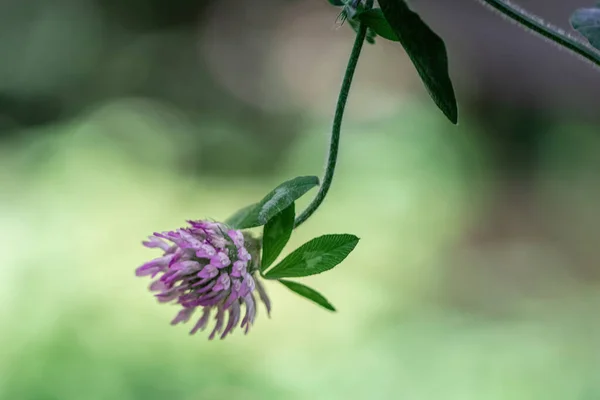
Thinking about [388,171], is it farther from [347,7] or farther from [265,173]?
[347,7]

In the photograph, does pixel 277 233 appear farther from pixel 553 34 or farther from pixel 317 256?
pixel 553 34

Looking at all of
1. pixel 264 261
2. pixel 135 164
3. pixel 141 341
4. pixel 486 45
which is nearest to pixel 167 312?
pixel 141 341

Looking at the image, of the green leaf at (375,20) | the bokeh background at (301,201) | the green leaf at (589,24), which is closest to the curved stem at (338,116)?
the green leaf at (375,20)

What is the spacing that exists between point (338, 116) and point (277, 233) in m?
0.12

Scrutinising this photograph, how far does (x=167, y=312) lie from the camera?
2.22 metres

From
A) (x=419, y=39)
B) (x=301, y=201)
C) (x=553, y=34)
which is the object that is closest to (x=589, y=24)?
(x=553, y=34)

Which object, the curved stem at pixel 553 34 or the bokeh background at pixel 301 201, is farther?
the bokeh background at pixel 301 201

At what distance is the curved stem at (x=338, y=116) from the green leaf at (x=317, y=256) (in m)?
0.02

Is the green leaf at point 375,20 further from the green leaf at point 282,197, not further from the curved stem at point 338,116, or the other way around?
the green leaf at point 282,197

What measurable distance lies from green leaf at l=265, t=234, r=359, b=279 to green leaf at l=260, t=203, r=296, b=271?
1 centimetres

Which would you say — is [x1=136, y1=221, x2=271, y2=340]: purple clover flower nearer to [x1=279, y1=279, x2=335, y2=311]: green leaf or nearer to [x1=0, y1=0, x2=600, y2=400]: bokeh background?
[x1=279, y1=279, x2=335, y2=311]: green leaf

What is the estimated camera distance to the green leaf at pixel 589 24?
1.82 feet

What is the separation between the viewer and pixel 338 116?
0.50m

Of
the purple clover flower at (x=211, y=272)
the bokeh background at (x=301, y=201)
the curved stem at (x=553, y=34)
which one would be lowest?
the purple clover flower at (x=211, y=272)
